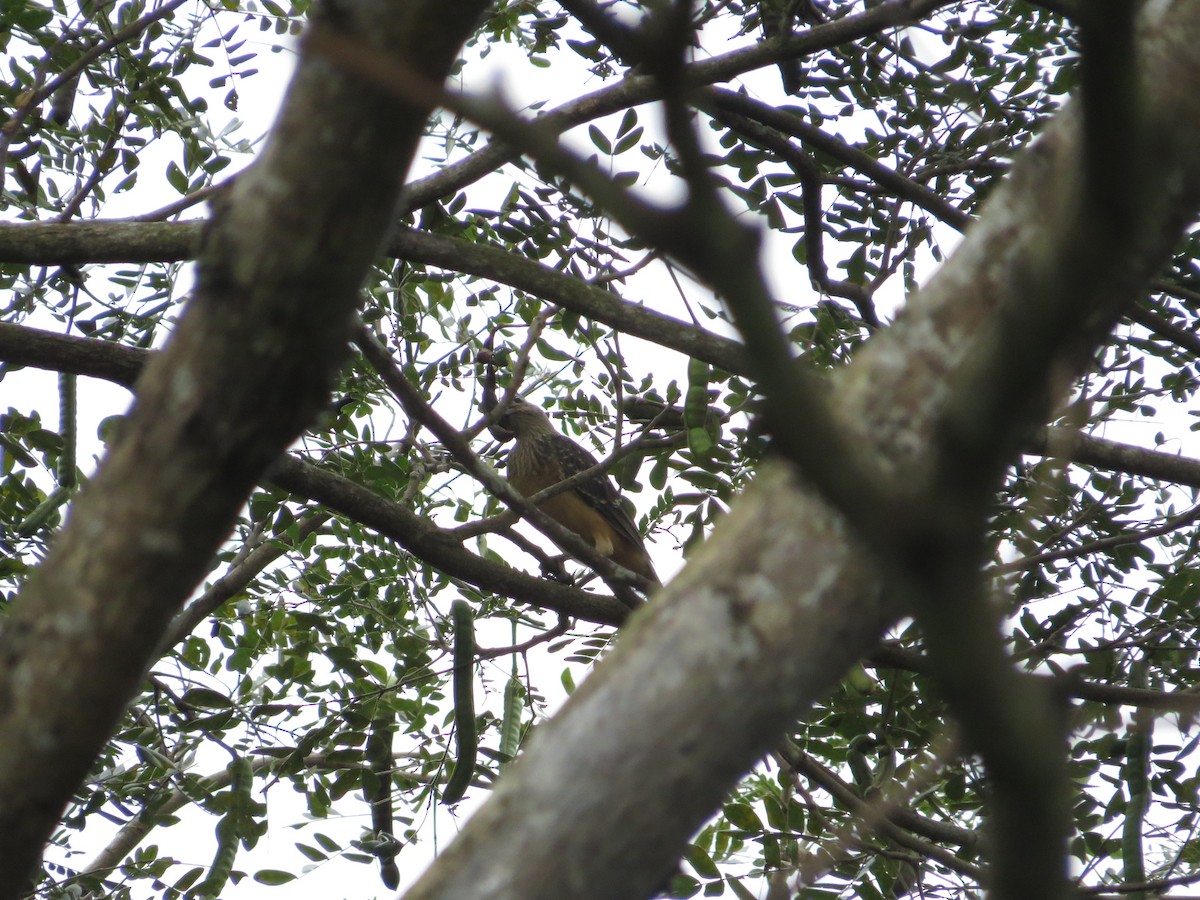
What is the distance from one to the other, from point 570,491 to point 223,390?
605 cm

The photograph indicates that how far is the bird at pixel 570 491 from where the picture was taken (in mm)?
7648

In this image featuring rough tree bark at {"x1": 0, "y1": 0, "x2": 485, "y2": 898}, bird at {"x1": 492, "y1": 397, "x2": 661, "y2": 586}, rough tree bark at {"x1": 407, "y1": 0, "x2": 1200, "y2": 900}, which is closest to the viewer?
rough tree bark at {"x1": 407, "y1": 0, "x2": 1200, "y2": 900}

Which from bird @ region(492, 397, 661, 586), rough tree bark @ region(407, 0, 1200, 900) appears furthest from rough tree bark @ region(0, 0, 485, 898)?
bird @ region(492, 397, 661, 586)

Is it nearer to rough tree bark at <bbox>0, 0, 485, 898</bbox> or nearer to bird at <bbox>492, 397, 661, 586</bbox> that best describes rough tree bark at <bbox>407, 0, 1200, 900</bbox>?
rough tree bark at <bbox>0, 0, 485, 898</bbox>

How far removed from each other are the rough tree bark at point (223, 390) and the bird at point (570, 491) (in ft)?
18.8

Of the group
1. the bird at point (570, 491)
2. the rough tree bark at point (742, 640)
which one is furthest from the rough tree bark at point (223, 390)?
the bird at point (570, 491)

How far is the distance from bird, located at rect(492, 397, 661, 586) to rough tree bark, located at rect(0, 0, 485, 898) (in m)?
5.73

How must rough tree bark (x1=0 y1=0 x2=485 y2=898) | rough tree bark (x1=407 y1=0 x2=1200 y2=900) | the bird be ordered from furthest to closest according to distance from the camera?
the bird, rough tree bark (x1=0 y1=0 x2=485 y2=898), rough tree bark (x1=407 y1=0 x2=1200 y2=900)

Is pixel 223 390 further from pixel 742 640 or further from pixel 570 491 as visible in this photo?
pixel 570 491

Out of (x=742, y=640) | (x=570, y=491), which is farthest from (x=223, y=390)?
(x=570, y=491)

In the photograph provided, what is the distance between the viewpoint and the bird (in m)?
7.65

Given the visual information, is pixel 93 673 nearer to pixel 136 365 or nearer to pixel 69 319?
pixel 136 365

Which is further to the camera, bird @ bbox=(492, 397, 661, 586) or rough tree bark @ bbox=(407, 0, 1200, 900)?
bird @ bbox=(492, 397, 661, 586)

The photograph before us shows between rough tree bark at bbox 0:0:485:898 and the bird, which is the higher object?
the bird
